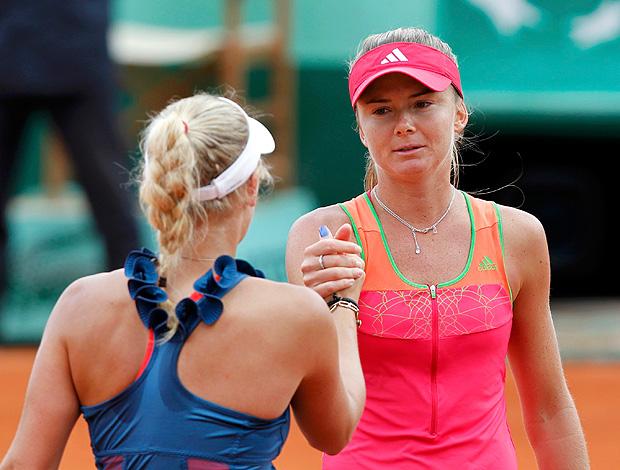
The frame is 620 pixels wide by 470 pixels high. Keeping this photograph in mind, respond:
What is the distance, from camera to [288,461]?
3.56 metres

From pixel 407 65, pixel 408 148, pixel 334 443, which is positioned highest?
pixel 407 65

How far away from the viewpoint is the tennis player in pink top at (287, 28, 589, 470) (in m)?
1.82

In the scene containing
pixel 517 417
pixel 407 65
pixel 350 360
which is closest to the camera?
pixel 350 360

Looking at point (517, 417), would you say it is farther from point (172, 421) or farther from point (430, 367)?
point (172, 421)

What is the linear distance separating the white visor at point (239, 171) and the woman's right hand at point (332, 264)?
0.25 m

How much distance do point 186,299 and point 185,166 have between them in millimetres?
218

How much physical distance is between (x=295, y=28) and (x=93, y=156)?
2.27 metres

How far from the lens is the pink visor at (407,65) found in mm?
1815

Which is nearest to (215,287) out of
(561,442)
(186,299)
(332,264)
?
(186,299)

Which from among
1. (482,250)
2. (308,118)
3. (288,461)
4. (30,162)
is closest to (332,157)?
(308,118)

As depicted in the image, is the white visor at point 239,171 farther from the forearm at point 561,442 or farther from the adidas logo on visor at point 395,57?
the forearm at point 561,442

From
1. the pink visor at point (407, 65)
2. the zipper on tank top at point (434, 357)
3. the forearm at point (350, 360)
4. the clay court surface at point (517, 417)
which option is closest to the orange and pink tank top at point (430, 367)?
the zipper on tank top at point (434, 357)

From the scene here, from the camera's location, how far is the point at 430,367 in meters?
1.83

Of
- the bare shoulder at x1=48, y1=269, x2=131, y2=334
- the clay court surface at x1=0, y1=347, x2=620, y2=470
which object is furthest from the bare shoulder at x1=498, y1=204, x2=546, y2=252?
the clay court surface at x1=0, y1=347, x2=620, y2=470
